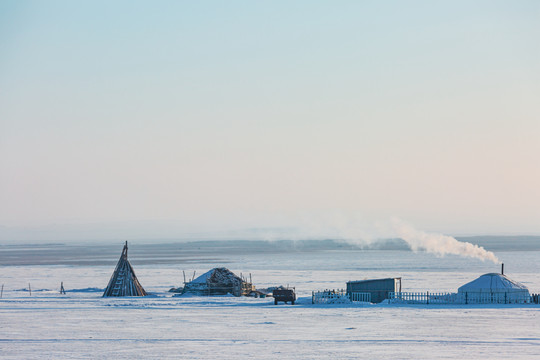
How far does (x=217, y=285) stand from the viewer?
61.8 meters

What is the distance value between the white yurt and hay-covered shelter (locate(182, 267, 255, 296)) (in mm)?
19379

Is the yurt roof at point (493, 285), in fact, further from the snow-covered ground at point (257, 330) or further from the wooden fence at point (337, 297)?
the wooden fence at point (337, 297)

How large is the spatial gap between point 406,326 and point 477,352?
8338mm

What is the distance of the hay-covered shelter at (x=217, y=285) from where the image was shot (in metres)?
60.9

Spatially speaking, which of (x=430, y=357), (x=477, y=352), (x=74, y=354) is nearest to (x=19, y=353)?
(x=74, y=354)

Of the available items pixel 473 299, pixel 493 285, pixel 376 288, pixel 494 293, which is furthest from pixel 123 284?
pixel 494 293

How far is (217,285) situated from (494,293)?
880 inches

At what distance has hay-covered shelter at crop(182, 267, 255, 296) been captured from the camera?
60.9 metres

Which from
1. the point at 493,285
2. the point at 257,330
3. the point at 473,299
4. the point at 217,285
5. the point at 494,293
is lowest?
the point at 257,330

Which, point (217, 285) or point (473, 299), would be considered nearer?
point (473, 299)

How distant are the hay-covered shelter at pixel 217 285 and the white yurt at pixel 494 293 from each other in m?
19.4

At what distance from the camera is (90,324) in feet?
121

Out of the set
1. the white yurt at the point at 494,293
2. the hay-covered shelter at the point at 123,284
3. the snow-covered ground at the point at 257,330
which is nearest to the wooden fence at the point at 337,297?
the snow-covered ground at the point at 257,330

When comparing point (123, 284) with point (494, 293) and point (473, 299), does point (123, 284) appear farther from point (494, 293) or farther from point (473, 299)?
point (494, 293)
